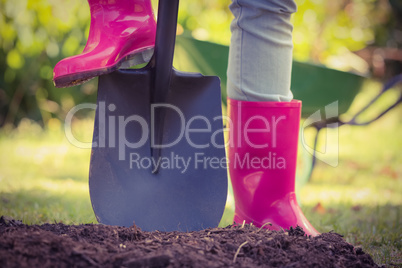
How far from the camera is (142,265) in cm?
81

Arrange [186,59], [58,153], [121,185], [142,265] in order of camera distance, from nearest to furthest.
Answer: [142,265], [121,185], [186,59], [58,153]

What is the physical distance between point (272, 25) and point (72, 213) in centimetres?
96

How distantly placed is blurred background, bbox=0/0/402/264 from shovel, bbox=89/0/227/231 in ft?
1.51

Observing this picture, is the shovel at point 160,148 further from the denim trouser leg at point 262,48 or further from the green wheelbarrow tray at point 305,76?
the green wheelbarrow tray at point 305,76

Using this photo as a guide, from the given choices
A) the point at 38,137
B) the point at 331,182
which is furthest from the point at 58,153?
the point at 331,182

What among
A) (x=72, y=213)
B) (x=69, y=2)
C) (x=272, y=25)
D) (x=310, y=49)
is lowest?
(x=72, y=213)

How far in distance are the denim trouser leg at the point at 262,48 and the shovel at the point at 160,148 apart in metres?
0.10

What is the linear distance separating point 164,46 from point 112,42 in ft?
0.52

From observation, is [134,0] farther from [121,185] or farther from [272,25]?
[121,185]

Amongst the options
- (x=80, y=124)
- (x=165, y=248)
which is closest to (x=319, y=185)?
(x=165, y=248)

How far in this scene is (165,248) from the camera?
908 millimetres

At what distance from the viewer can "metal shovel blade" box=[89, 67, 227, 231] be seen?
3.93 ft

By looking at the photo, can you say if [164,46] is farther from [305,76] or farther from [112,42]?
[305,76]

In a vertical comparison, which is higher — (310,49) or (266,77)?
(310,49)
